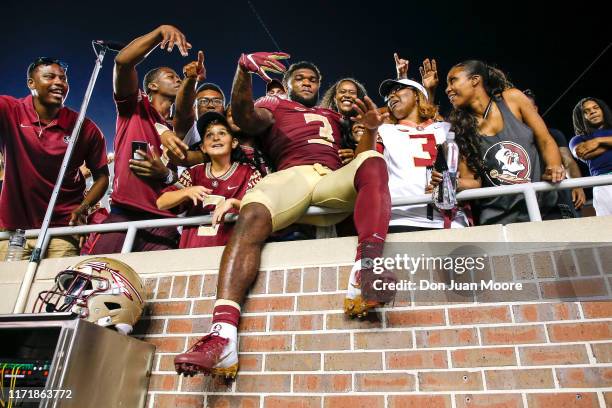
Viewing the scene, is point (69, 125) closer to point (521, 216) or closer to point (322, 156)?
point (322, 156)

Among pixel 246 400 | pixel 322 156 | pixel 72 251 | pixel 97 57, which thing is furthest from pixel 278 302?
pixel 97 57

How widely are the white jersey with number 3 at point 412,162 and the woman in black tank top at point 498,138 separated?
0.51 ft

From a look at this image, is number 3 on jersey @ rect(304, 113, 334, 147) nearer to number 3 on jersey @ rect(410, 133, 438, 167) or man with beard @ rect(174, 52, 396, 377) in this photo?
man with beard @ rect(174, 52, 396, 377)

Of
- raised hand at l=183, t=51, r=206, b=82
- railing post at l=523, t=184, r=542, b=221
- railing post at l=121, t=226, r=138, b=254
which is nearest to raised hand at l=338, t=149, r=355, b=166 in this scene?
railing post at l=523, t=184, r=542, b=221

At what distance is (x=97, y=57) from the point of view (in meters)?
3.17

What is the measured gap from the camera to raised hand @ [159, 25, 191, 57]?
2.89m

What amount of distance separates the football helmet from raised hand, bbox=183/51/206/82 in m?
1.57

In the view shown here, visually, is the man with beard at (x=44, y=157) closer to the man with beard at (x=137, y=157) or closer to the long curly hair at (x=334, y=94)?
the man with beard at (x=137, y=157)

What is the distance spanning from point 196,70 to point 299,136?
1.03m

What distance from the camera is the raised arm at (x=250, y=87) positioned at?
2.56m

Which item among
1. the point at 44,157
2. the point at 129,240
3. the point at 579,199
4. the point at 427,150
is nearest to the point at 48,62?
the point at 44,157

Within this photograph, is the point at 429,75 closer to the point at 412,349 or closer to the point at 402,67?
the point at 402,67

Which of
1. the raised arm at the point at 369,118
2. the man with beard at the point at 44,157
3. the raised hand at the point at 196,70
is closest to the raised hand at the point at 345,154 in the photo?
the raised arm at the point at 369,118

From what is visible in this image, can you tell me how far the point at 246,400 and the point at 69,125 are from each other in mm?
2823
